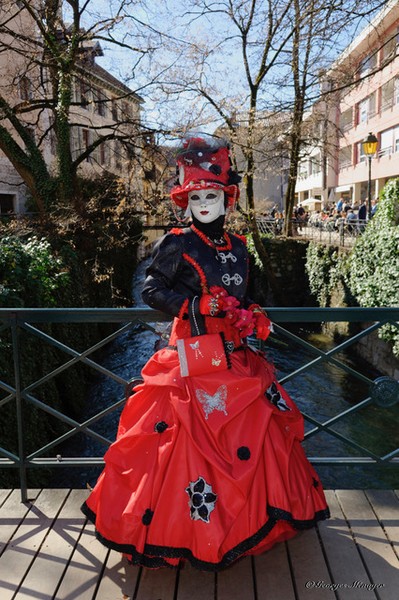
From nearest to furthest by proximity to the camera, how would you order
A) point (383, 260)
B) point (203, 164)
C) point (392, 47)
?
point (203, 164) → point (392, 47) → point (383, 260)

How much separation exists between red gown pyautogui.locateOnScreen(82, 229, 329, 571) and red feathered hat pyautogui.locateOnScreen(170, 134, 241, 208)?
687mm

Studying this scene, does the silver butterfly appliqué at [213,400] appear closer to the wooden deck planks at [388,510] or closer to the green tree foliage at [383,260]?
the wooden deck planks at [388,510]

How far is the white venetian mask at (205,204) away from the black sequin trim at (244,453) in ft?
3.72

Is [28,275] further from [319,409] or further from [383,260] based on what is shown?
[383,260]

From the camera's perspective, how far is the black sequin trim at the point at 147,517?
221 centimetres

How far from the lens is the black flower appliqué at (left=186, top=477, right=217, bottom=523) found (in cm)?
217

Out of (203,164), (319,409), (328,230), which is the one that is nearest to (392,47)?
(203,164)

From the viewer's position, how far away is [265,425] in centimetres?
234

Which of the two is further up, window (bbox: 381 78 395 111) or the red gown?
window (bbox: 381 78 395 111)

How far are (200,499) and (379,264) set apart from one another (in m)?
10.2

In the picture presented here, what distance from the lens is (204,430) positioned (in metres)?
2.32

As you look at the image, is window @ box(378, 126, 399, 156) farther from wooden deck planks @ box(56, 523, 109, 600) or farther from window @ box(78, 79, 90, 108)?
wooden deck planks @ box(56, 523, 109, 600)

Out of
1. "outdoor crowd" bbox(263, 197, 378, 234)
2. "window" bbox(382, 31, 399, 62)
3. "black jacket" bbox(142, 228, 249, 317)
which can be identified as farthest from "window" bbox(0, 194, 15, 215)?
"black jacket" bbox(142, 228, 249, 317)

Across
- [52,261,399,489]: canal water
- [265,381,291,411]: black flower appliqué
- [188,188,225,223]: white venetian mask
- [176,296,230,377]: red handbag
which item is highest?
[188,188,225,223]: white venetian mask
